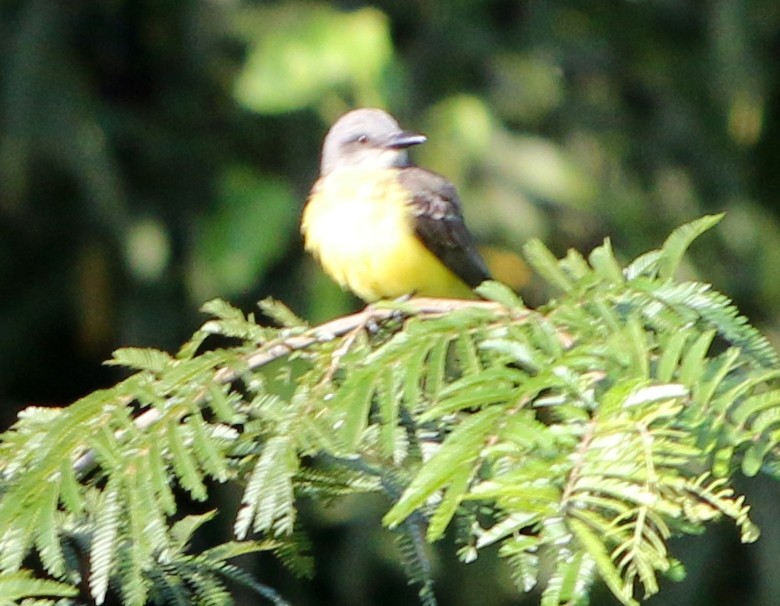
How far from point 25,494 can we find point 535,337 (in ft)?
2.16

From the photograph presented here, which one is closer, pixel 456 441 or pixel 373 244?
pixel 456 441

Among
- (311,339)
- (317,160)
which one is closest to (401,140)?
(317,160)

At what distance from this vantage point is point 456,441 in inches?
73.5

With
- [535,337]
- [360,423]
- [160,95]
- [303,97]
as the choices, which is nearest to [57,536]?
[360,423]

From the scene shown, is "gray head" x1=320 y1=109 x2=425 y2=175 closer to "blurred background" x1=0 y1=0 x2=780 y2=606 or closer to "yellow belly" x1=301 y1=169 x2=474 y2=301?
"yellow belly" x1=301 y1=169 x2=474 y2=301

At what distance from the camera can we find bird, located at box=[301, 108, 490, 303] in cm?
398

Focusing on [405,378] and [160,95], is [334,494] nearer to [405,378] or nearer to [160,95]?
[405,378]

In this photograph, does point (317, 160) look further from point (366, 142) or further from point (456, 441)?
point (456, 441)

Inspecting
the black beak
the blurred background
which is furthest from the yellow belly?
the blurred background

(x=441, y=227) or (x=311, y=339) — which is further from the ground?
(x=311, y=339)

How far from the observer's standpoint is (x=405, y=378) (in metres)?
2.10

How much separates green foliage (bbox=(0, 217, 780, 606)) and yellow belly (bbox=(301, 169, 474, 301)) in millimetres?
1550

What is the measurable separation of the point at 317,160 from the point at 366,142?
1320mm

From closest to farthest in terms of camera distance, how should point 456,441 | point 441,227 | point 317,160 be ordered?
point 456,441
point 441,227
point 317,160
